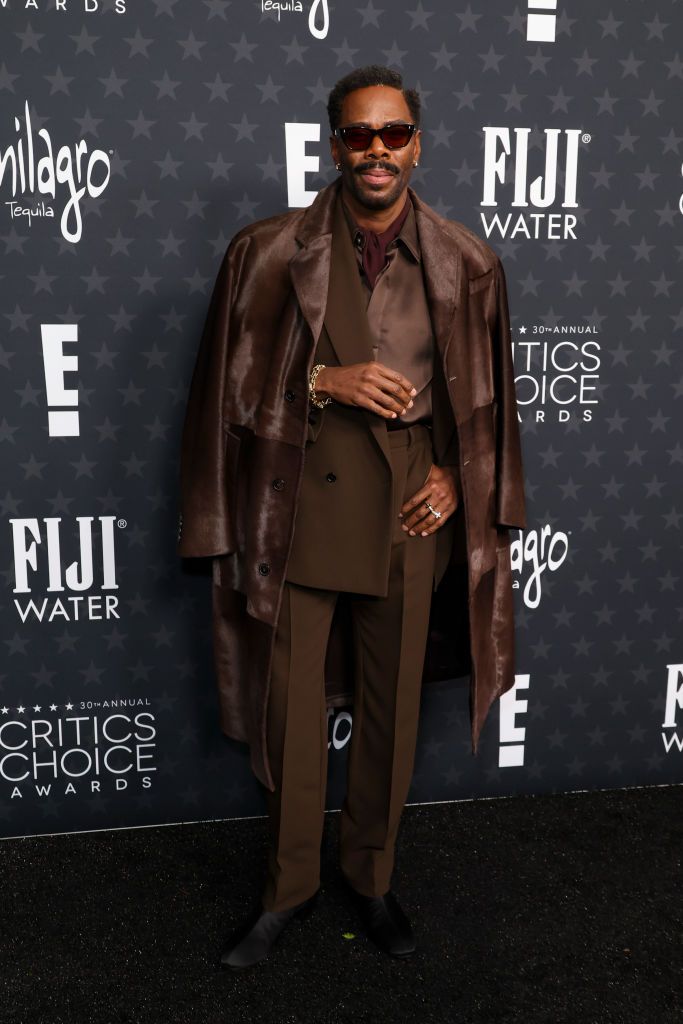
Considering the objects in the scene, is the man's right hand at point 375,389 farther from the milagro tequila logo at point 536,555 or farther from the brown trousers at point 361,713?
the milagro tequila logo at point 536,555

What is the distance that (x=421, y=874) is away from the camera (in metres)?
2.40

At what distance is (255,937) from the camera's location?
207cm

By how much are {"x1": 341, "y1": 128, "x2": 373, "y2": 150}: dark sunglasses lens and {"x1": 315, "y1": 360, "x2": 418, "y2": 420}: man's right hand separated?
1.32 ft

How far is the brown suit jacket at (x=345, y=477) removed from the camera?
1865 mm

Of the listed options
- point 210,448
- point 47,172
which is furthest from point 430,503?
point 47,172

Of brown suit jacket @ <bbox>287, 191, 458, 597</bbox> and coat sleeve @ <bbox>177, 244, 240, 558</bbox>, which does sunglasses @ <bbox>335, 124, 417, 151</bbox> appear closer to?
brown suit jacket @ <bbox>287, 191, 458, 597</bbox>

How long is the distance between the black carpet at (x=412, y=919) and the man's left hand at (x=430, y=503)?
0.94 meters

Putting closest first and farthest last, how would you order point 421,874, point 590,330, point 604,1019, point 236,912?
point 604,1019 → point 236,912 → point 421,874 → point 590,330

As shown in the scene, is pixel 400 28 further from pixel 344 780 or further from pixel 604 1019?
pixel 604 1019

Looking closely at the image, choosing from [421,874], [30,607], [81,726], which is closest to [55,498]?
[30,607]

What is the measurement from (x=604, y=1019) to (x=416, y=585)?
3.06ft

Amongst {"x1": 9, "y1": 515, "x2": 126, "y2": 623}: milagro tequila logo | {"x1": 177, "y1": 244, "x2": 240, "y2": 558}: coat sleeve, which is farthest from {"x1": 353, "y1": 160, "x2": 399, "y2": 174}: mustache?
{"x1": 9, "y1": 515, "x2": 126, "y2": 623}: milagro tequila logo

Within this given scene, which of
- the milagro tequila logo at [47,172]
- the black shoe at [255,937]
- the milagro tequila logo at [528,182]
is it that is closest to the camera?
the black shoe at [255,937]

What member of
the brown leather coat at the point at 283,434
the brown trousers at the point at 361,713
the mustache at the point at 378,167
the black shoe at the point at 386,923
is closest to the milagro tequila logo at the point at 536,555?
the brown leather coat at the point at 283,434
